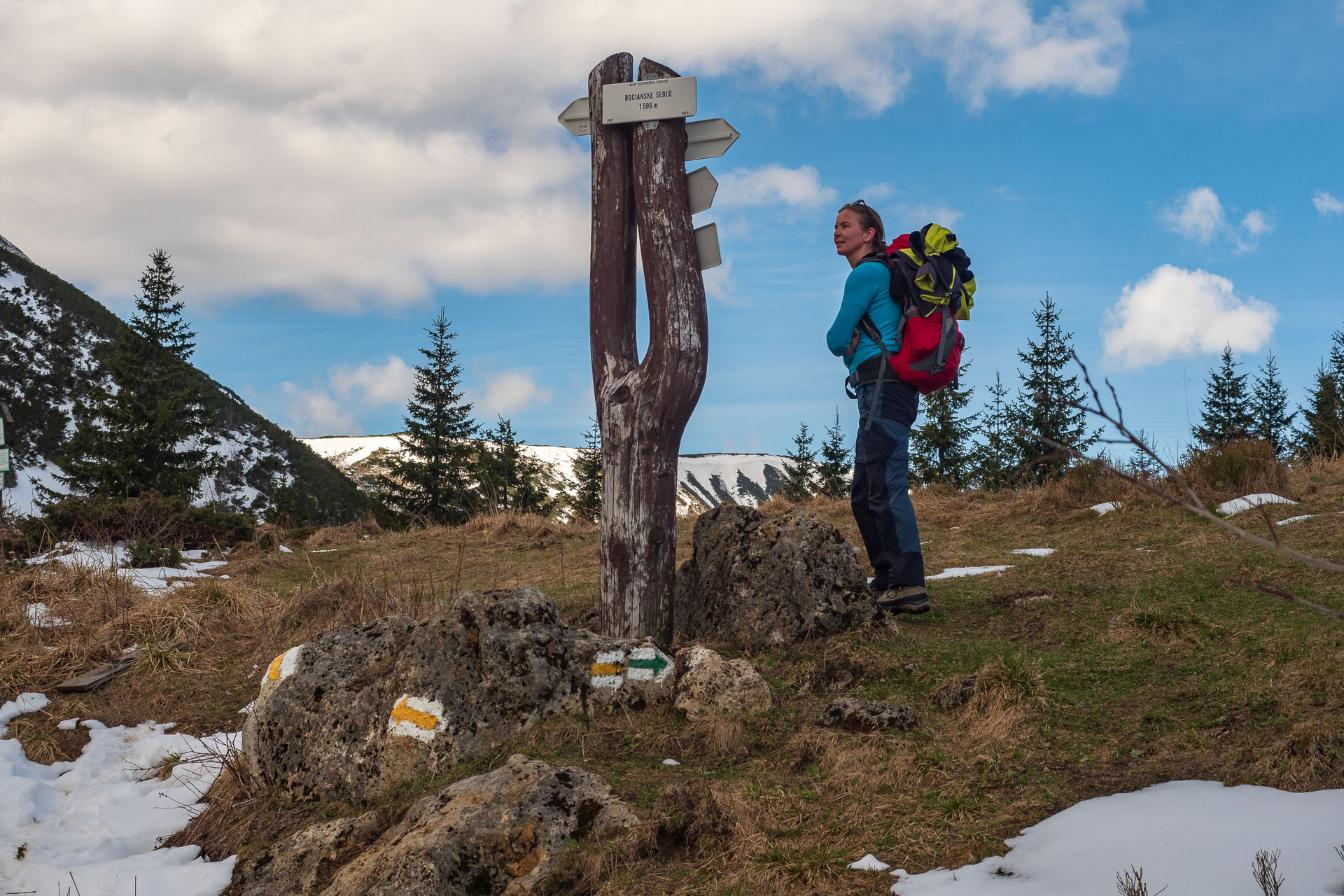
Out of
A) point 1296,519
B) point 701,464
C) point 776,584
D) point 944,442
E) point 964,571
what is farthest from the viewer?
point 701,464

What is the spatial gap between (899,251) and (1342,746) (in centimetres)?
344

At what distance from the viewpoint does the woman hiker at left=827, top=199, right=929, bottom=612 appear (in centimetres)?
538

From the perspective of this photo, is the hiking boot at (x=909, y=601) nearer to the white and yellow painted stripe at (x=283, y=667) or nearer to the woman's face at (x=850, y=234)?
the woman's face at (x=850, y=234)

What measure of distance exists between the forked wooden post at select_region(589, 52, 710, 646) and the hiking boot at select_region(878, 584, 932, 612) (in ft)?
4.97

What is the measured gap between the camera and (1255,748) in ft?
10.2

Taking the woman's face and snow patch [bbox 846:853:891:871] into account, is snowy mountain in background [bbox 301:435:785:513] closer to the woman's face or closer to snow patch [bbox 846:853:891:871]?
the woman's face

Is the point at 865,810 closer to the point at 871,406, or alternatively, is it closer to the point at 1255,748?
the point at 1255,748

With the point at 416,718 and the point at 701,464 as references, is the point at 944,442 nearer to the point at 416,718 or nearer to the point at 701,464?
the point at 416,718

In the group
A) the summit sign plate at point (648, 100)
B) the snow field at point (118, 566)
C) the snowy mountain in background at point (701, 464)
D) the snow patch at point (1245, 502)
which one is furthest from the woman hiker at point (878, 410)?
the snowy mountain in background at point (701, 464)

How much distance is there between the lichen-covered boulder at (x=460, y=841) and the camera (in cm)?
281

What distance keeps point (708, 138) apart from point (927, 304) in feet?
5.54

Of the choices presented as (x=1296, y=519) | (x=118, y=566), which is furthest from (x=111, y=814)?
(x=1296, y=519)

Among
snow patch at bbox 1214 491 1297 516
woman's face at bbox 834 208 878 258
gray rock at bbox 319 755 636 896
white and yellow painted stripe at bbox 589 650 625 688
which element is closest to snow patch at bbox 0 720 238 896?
Result: gray rock at bbox 319 755 636 896

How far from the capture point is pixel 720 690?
12.9 feet
